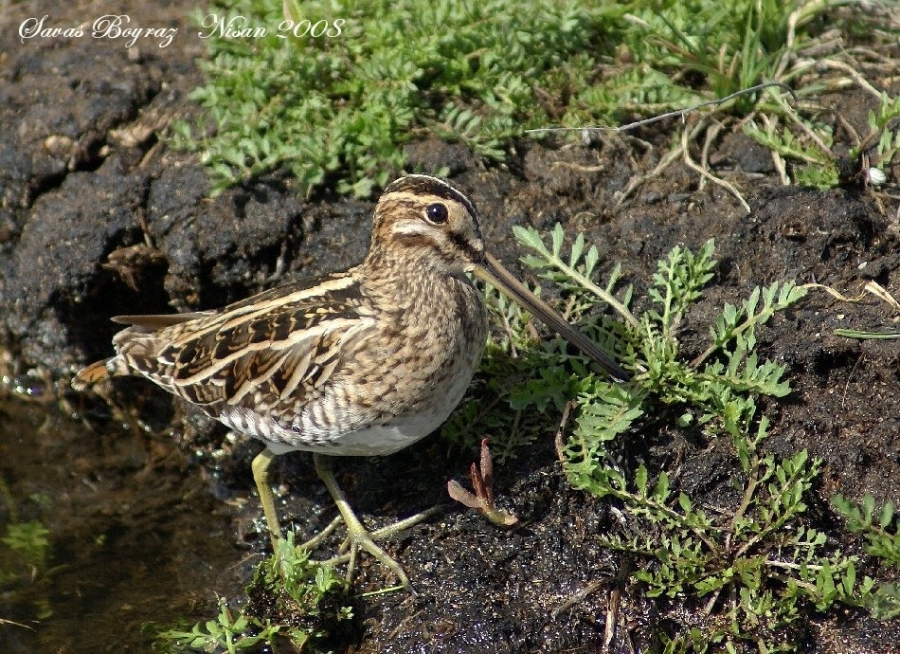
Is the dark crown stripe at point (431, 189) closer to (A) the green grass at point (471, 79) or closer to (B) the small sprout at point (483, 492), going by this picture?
(B) the small sprout at point (483, 492)

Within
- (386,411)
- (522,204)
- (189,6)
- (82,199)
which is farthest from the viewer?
(189,6)

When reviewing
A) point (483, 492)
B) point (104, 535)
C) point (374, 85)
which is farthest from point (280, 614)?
point (374, 85)

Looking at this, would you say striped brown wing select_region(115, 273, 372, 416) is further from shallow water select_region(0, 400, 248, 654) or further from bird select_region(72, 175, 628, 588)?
Result: shallow water select_region(0, 400, 248, 654)

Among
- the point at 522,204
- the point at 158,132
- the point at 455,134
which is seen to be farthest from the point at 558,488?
the point at 158,132

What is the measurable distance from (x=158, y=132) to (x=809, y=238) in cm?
320

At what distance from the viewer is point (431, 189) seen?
13.7 feet

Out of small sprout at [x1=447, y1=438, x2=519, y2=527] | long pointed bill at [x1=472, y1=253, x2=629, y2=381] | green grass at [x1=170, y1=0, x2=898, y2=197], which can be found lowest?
small sprout at [x1=447, y1=438, x2=519, y2=527]

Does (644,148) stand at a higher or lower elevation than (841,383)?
higher

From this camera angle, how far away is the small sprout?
162 inches

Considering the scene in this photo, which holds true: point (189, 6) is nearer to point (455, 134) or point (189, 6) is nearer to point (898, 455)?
point (455, 134)

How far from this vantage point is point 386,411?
4.12 metres

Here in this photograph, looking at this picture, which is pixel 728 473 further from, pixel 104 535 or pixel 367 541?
pixel 104 535

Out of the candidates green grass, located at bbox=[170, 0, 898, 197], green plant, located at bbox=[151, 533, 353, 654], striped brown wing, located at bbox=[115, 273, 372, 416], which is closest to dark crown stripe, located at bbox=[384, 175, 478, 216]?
striped brown wing, located at bbox=[115, 273, 372, 416]

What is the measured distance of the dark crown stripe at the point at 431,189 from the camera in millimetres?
4133
